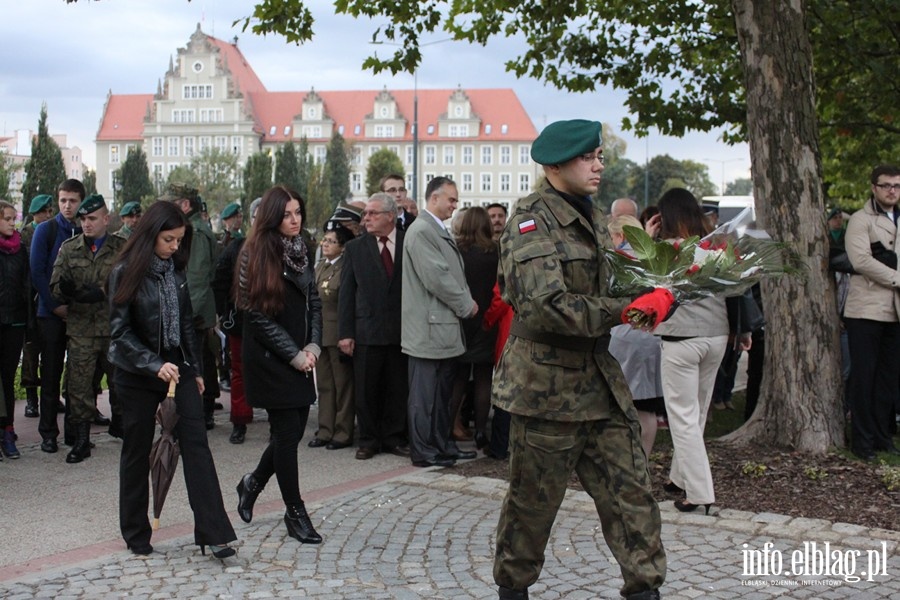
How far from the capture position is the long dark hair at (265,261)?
6.33 m

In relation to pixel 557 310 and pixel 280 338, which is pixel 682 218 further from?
pixel 557 310

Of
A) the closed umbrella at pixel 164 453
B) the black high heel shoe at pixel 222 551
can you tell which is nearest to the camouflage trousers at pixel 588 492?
the black high heel shoe at pixel 222 551

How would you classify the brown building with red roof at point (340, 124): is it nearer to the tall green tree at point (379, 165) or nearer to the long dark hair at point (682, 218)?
the tall green tree at point (379, 165)

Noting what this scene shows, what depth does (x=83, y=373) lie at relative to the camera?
8.81 meters

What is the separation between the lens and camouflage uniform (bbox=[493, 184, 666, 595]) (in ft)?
14.5

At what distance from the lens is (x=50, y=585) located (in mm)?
5508

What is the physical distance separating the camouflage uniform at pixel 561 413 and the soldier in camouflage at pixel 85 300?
16.6ft

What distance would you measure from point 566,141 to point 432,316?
4.21m

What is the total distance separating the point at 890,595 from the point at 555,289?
8.12 ft

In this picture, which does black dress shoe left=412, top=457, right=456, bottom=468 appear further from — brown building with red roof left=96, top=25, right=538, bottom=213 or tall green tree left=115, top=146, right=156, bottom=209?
brown building with red roof left=96, top=25, right=538, bottom=213

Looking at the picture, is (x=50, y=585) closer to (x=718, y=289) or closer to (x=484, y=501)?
(x=484, y=501)

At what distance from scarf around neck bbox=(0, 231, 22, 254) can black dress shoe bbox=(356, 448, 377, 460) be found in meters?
3.32

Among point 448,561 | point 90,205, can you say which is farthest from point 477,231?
point 448,561

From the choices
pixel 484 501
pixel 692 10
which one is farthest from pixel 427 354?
pixel 692 10
